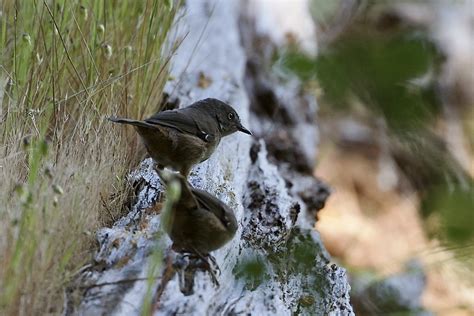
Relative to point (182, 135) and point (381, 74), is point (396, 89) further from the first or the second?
point (182, 135)

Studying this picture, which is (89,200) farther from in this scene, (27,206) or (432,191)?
(432,191)

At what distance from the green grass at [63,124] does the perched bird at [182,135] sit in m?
0.20

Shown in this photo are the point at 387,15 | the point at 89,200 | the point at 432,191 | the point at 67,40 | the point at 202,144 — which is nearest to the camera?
the point at 432,191

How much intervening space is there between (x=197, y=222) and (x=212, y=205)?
9cm

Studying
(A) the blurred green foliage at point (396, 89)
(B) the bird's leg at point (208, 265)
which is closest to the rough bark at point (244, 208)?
(B) the bird's leg at point (208, 265)

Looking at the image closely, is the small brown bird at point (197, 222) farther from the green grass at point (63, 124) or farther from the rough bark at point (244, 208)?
the green grass at point (63, 124)

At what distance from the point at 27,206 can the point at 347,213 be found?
623 centimetres

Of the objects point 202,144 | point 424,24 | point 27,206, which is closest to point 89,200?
point 27,206

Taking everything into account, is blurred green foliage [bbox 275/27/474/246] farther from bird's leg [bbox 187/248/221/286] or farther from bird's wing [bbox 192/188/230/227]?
bird's leg [bbox 187/248/221/286]

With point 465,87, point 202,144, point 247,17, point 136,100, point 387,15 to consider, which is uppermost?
point 387,15

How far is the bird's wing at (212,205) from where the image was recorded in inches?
110

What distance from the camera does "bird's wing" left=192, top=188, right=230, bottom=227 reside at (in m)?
2.80

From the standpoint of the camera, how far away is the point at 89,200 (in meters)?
3.02

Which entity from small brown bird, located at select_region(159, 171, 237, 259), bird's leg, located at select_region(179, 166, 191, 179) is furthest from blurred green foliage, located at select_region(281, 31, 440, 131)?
bird's leg, located at select_region(179, 166, 191, 179)
